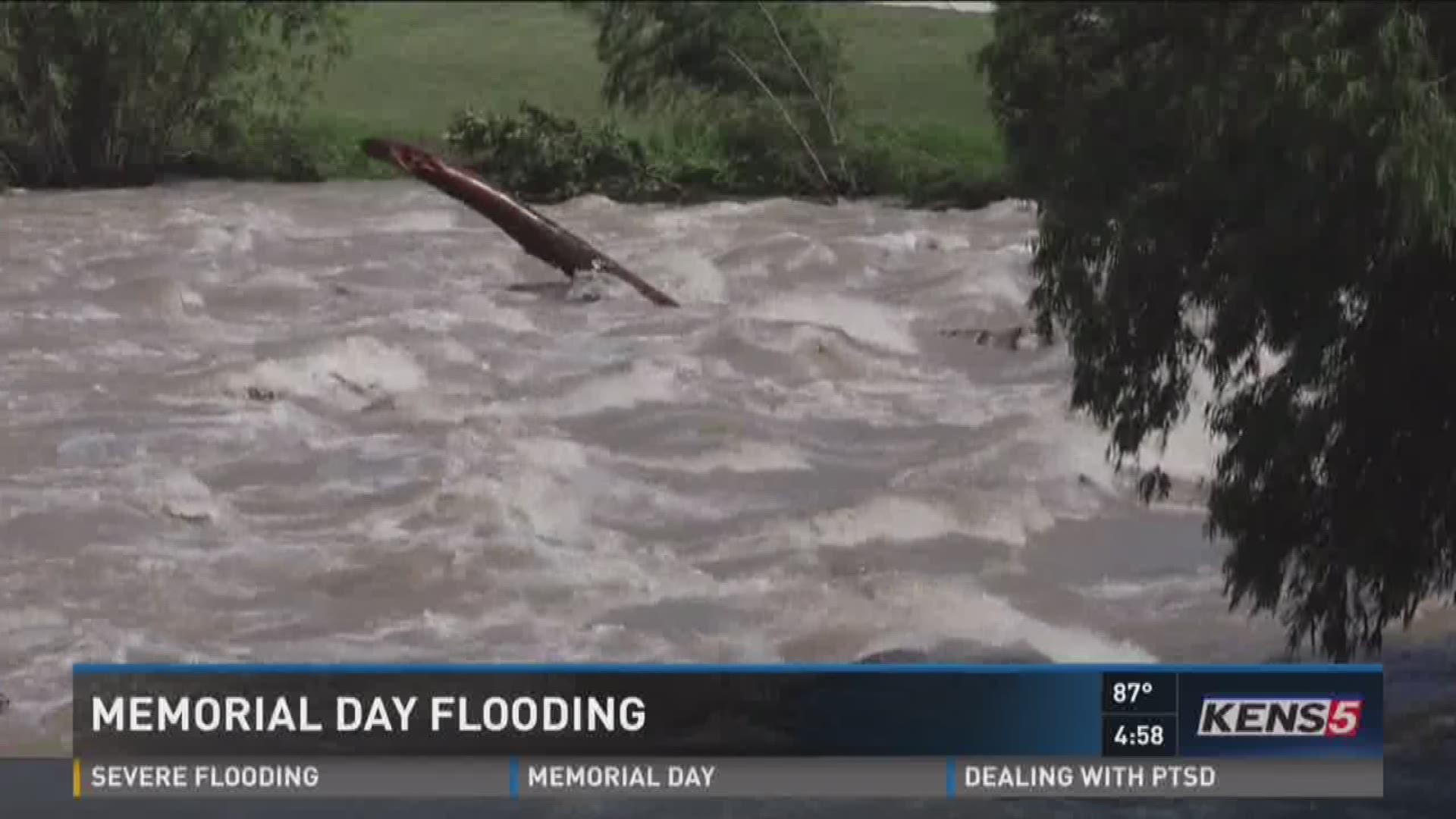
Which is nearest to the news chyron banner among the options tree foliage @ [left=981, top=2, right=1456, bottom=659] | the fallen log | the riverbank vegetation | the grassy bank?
tree foliage @ [left=981, top=2, right=1456, bottom=659]

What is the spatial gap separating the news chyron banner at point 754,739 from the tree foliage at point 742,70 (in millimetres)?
29072

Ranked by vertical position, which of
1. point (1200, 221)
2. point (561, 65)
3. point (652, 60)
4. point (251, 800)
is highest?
point (1200, 221)

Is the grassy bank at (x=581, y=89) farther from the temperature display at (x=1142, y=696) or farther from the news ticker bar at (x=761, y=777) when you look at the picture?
the news ticker bar at (x=761, y=777)

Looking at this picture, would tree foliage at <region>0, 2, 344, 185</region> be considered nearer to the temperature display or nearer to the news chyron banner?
the news chyron banner

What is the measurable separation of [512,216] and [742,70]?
16403 mm

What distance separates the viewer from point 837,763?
813 cm

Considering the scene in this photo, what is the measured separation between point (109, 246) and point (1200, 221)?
2122 cm

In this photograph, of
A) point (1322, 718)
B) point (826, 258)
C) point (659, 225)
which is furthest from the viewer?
point (659, 225)

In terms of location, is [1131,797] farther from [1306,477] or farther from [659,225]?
[659,225]

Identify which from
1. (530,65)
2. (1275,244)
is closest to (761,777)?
(1275,244)

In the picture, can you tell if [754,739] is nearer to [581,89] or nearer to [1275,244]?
[1275,244]

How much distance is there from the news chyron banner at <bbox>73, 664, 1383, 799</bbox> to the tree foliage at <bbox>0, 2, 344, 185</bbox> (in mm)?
29191

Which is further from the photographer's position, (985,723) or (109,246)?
(109,246)

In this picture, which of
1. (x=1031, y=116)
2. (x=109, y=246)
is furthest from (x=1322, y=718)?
(x=109, y=246)
